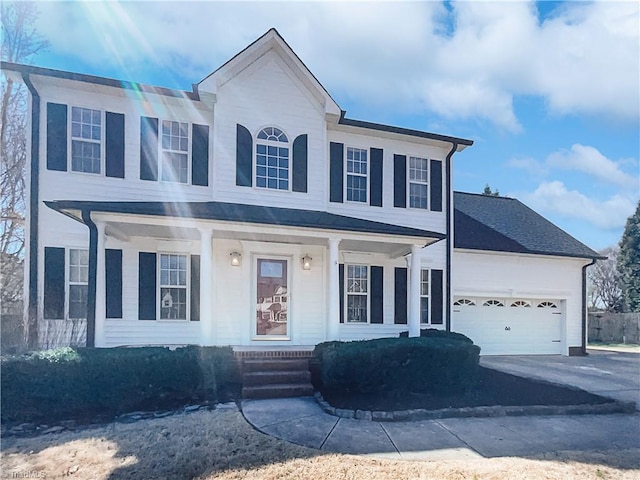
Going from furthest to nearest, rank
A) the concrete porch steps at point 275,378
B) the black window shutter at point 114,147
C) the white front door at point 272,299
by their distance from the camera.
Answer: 1. the white front door at point 272,299
2. the black window shutter at point 114,147
3. the concrete porch steps at point 275,378

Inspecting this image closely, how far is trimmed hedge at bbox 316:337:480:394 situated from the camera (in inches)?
284

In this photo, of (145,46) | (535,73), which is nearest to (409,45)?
(535,73)

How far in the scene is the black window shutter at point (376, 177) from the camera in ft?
37.5

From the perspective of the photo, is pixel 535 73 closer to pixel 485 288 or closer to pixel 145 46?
pixel 485 288

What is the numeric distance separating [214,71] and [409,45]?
4.77m

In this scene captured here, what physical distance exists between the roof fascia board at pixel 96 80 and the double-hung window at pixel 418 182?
613 centimetres

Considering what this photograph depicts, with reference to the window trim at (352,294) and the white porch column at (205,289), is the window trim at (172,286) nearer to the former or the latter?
the white porch column at (205,289)

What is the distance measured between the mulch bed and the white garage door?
4.92 m

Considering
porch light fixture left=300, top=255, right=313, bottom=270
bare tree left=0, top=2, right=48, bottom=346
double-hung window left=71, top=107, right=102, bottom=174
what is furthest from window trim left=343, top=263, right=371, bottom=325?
bare tree left=0, top=2, right=48, bottom=346

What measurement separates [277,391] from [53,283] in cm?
552

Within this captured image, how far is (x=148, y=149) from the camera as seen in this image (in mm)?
9695

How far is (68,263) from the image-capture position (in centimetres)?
914

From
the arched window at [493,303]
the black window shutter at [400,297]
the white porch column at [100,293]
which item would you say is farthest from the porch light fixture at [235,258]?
the arched window at [493,303]

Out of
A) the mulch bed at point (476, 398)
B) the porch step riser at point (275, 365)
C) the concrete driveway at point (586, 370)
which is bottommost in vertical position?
the concrete driveway at point (586, 370)
